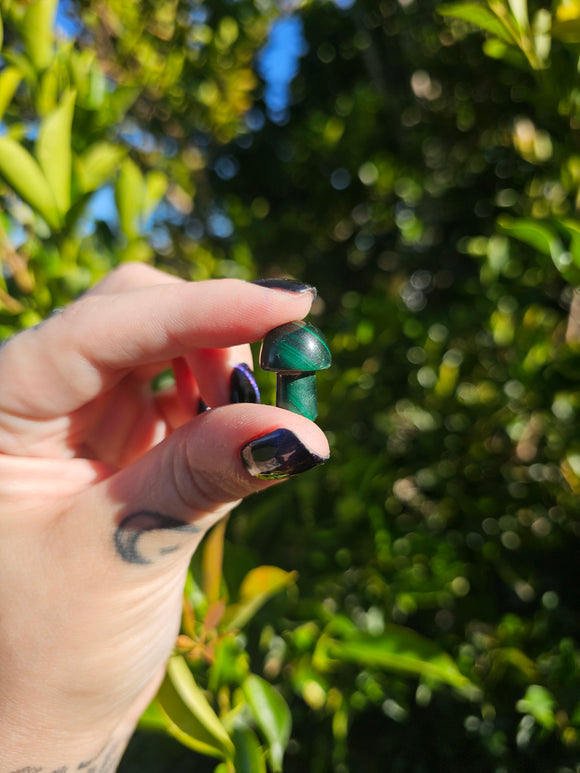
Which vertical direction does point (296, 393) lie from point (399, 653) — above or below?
above

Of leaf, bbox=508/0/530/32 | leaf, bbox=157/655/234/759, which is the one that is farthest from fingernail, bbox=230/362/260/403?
leaf, bbox=508/0/530/32

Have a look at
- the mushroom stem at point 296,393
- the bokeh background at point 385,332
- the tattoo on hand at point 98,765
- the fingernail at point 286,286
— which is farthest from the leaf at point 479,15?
the tattoo on hand at point 98,765

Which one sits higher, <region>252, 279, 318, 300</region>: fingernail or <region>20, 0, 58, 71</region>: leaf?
<region>20, 0, 58, 71</region>: leaf

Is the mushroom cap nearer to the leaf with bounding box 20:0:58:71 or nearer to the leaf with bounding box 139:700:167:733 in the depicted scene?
the leaf with bounding box 139:700:167:733

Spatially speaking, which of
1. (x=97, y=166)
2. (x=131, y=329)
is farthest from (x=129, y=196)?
(x=131, y=329)

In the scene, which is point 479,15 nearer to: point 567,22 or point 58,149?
point 567,22
